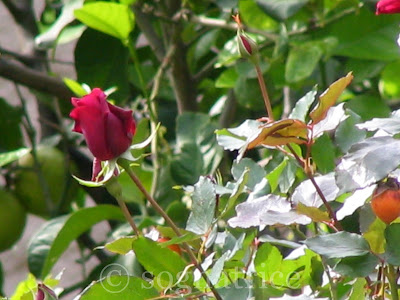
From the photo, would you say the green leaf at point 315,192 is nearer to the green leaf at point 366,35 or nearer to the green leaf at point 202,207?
the green leaf at point 202,207

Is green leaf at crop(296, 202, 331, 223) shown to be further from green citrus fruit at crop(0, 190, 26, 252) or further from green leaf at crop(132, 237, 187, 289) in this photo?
green citrus fruit at crop(0, 190, 26, 252)

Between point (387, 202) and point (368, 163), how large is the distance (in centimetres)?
3

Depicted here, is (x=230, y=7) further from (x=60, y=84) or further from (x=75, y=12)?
(x=60, y=84)

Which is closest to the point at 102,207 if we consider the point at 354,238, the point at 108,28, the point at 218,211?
the point at 108,28

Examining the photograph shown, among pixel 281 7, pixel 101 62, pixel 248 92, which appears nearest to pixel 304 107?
pixel 281 7

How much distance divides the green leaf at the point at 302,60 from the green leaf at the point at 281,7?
8 cm

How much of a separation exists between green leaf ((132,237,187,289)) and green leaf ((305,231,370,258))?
0.10 meters

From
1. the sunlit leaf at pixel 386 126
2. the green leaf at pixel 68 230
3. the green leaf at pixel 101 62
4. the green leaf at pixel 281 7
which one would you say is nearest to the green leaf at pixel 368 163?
the sunlit leaf at pixel 386 126

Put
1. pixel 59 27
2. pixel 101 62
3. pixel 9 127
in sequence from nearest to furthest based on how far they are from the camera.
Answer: pixel 59 27 < pixel 101 62 < pixel 9 127

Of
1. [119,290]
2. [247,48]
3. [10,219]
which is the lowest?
[10,219]

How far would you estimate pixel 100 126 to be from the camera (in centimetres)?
48

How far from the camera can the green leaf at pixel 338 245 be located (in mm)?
447

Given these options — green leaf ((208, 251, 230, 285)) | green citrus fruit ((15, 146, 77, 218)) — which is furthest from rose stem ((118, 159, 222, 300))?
green citrus fruit ((15, 146, 77, 218))

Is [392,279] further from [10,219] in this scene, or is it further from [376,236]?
[10,219]
